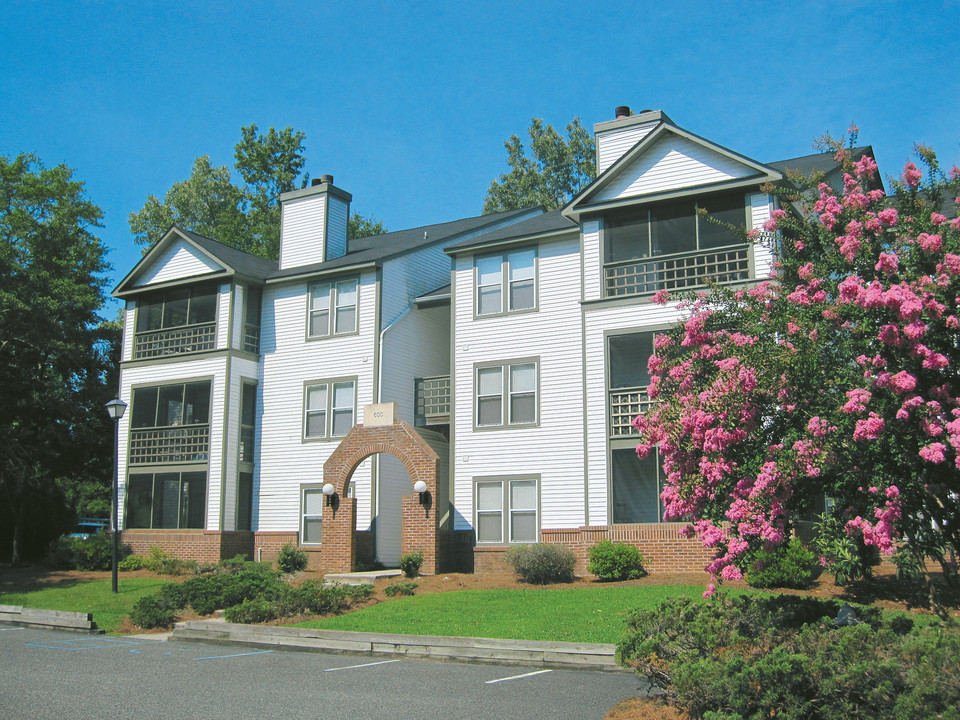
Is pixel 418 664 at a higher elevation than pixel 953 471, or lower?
lower

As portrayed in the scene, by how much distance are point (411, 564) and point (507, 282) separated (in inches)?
332

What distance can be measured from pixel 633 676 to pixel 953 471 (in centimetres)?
525

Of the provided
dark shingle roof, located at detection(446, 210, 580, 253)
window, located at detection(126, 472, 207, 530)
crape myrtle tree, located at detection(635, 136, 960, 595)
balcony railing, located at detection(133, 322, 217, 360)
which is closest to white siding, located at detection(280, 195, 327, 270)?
balcony railing, located at detection(133, 322, 217, 360)

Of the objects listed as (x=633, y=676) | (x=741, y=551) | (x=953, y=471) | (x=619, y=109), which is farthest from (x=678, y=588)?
(x=619, y=109)

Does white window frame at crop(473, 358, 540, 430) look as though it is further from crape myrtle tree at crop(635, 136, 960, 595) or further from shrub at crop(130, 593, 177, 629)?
crape myrtle tree at crop(635, 136, 960, 595)

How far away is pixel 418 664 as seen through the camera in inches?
526

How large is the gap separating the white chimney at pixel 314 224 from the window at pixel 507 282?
25.4 feet

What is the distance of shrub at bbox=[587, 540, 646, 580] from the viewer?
67.6 feet

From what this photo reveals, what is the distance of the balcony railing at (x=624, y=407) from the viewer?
74.1 feet

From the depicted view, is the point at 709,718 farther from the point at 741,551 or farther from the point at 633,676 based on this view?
the point at 633,676

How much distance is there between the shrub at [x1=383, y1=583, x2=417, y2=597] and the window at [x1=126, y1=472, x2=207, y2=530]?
10.4 meters

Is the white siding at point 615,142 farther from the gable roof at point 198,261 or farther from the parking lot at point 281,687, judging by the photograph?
the parking lot at point 281,687

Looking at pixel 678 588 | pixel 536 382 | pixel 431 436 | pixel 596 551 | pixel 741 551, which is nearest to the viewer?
pixel 741 551

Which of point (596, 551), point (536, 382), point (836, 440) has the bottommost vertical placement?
point (596, 551)
